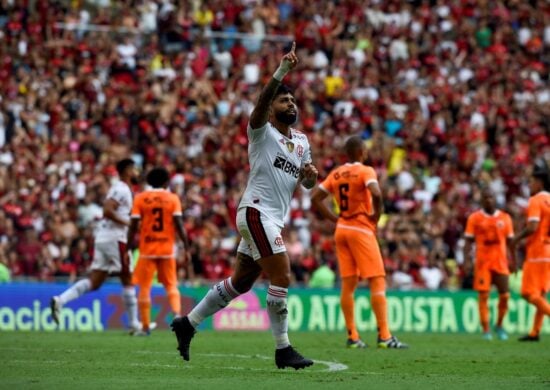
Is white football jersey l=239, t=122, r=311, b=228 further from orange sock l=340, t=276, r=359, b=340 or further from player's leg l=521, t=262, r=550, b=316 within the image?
player's leg l=521, t=262, r=550, b=316

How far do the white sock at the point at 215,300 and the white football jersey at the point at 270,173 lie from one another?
0.85 meters

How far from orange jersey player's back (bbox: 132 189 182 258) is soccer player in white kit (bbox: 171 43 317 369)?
6.73 metres

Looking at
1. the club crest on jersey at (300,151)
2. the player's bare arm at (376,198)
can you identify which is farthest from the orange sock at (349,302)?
the club crest on jersey at (300,151)

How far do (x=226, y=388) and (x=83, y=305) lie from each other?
43.9 ft

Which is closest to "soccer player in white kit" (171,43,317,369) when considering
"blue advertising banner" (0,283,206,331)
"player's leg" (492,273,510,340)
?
"player's leg" (492,273,510,340)

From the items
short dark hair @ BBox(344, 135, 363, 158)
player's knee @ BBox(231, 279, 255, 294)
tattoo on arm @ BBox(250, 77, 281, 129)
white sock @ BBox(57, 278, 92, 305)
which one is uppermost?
short dark hair @ BBox(344, 135, 363, 158)

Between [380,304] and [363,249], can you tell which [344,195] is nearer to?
[363,249]

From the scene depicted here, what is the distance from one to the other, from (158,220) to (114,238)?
2.75 ft

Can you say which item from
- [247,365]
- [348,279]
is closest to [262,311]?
[348,279]

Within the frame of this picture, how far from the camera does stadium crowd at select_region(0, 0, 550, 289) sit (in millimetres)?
25250

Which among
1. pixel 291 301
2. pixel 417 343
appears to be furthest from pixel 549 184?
pixel 291 301

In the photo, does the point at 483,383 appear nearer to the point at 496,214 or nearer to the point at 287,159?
the point at 287,159

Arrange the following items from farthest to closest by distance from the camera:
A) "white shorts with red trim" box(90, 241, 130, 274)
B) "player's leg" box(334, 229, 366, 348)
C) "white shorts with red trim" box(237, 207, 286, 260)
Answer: "white shorts with red trim" box(90, 241, 130, 274) < "player's leg" box(334, 229, 366, 348) < "white shorts with red trim" box(237, 207, 286, 260)

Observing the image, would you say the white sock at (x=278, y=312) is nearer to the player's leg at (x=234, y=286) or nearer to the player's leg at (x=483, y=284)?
the player's leg at (x=234, y=286)
